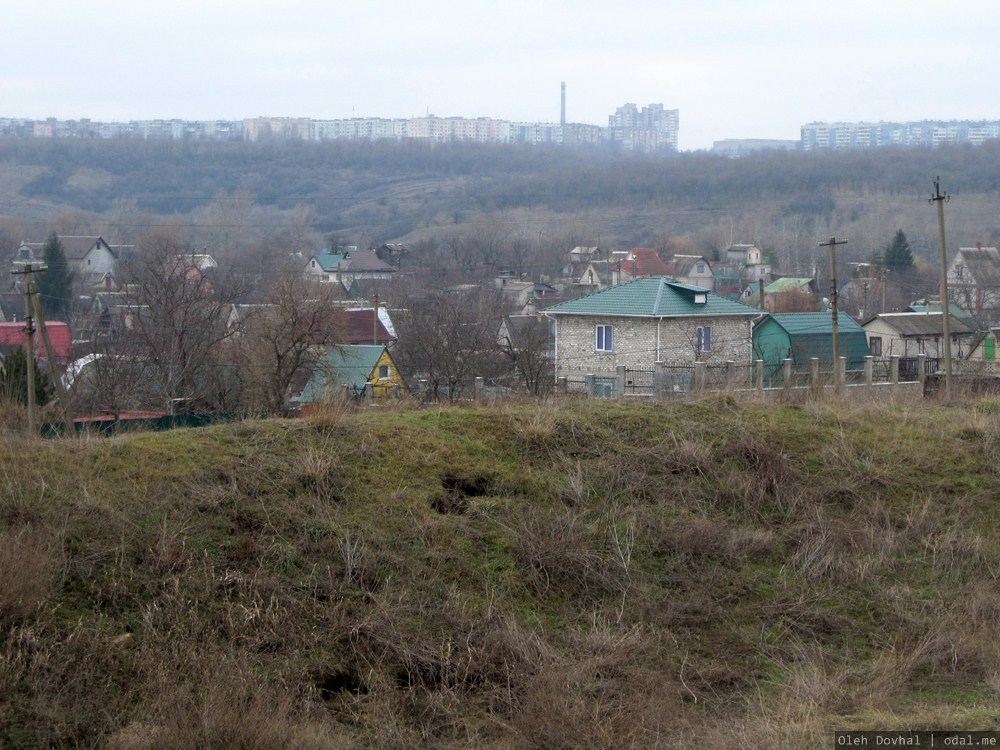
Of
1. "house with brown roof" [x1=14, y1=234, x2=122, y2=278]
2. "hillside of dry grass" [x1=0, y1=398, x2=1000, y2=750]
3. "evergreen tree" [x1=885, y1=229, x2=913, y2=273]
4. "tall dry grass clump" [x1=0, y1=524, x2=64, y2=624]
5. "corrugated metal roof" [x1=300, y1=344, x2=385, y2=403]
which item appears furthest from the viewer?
"house with brown roof" [x1=14, y1=234, x2=122, y2=278]

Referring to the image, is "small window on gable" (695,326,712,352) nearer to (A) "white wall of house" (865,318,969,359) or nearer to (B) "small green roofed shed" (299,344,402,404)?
(A) "white wall of house" (865,318,969,359)

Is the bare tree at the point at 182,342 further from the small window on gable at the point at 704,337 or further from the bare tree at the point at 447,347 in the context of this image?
the small window on gable at the point at 704,337

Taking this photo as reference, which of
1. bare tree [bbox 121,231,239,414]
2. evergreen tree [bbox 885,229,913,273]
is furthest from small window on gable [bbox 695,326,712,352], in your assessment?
evergreen tree [bbox 885,229,913,273]

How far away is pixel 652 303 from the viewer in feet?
88.1

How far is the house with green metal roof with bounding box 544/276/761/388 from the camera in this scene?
2692 centimetres

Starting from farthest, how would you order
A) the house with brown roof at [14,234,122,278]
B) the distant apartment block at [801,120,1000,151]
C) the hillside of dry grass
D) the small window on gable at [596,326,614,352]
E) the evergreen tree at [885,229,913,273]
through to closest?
the distant apartment block at [801,120,1000,151], the house with brown roof at [14,234,122,278], the evergreen tree at [885,229,913,273], the small window on gable at [596,326,614,352], the hillside of dry grass

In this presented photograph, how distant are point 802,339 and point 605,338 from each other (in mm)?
5554

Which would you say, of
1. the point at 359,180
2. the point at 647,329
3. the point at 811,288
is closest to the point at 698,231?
the point at 811,288

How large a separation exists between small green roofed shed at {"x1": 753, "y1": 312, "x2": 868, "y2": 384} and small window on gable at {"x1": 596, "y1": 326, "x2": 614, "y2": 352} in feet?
12.7

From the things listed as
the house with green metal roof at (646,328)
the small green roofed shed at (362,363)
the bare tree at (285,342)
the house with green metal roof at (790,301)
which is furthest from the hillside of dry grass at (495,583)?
the house with green metal roof at (790,301)

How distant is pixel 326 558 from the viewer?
249 inches

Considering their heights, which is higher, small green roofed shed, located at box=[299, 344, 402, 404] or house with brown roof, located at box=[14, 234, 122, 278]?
house with brown roof, located at box=[14, 234, 122, 278]

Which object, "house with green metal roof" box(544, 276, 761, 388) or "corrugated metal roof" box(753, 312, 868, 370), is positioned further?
"corrugated metal roof" box(753, 312, 868, 370)

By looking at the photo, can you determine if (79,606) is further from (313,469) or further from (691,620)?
(691,620)
